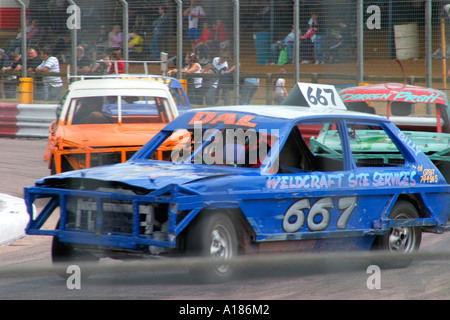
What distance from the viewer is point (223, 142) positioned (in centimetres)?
596

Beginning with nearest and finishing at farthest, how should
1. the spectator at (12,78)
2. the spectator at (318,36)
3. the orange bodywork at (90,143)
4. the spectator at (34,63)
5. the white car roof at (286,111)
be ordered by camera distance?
the white car roof at (286,111) → the orange bodywork at (90,143) → the spectator at (318,36) → the spectator at (34,63) → the spectator at (12,78)

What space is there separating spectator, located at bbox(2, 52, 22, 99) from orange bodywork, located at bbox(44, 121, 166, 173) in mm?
8439

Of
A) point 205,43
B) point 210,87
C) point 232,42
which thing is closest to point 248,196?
point 232,42

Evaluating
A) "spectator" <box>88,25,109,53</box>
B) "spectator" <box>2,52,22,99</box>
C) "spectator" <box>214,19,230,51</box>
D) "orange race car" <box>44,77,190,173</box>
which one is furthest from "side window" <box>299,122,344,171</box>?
"spectator" <box>2,52,22,99</box>

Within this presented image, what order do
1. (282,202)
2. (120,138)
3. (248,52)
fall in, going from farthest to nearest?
(248,52) → (120,138) → (282,202)

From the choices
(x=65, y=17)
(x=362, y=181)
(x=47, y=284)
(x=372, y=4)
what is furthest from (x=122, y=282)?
(x=65, y=17)

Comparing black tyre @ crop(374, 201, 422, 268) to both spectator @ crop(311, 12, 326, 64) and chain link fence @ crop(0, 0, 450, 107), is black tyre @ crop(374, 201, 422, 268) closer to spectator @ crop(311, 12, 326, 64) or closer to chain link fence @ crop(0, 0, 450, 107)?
chain link fence @ crop(0, 0, 450, 107)

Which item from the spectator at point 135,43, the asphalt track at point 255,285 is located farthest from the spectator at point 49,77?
the asphalt track at point 255,285

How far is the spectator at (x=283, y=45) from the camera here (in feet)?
51.4

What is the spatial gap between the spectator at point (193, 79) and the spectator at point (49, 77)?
111 inches

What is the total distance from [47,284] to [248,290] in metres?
1.35

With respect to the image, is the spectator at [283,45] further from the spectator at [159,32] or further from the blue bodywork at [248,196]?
the blue bodywork at [248,196]
